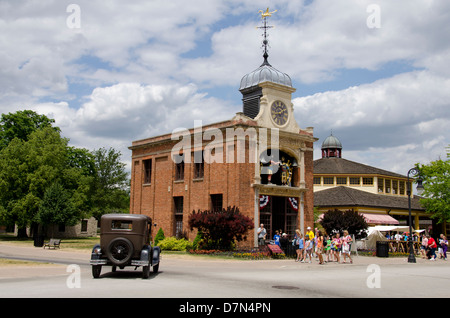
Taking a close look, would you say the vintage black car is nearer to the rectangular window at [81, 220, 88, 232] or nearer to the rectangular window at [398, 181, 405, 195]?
the rectangular window at [398, 181, 405, 195]

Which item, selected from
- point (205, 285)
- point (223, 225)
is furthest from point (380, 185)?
point (205, 285)

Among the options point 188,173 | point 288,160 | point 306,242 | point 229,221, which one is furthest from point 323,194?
point 306,242

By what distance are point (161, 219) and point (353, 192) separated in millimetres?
21911

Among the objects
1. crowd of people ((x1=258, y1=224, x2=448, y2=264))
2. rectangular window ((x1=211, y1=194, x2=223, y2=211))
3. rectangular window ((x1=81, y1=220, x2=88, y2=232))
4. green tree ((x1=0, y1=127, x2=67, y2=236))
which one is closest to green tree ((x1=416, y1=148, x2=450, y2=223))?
crowd of people ((x1=258, y1=224, x2=448, y2=264))

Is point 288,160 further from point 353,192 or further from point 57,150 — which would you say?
point 57,150

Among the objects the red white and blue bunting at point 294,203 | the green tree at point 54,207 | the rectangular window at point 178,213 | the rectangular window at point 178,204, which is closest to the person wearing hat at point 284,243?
the red white and blue bunting at point 294,203

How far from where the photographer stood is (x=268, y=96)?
36406 mm

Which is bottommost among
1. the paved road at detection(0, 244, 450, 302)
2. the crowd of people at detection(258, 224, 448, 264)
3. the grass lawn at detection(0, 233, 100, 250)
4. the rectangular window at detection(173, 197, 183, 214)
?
the paved road at detection(0, 244, 450, 302)

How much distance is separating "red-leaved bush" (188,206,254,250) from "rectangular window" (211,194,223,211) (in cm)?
383

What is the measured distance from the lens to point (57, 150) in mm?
49750

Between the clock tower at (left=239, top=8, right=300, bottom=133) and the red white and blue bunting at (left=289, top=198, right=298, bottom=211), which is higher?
the clock tower at (left=239, top=8, right=300, bottom=133)

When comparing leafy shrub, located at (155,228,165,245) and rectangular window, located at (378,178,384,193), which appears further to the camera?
rectangular window, located at (378,178,384,193)

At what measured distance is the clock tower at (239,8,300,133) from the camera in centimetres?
3603

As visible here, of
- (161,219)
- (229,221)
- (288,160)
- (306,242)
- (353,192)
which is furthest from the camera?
(353,192)
